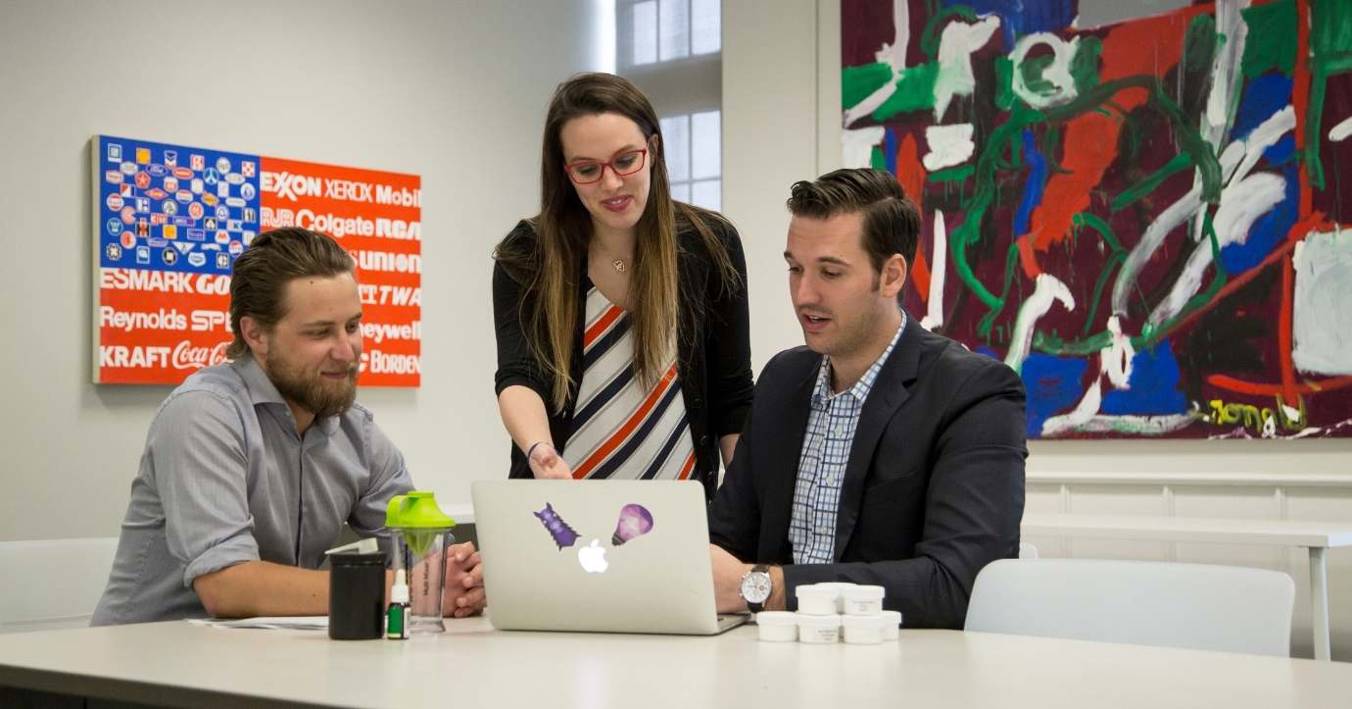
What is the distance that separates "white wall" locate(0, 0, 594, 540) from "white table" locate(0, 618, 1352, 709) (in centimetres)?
236

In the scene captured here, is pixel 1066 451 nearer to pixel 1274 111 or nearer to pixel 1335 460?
pixel 1335 460

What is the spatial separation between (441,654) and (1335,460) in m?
3.13

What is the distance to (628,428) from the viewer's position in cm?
249

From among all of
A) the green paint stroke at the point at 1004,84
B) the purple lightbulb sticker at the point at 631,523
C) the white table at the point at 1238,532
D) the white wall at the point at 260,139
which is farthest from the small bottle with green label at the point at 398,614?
the green paint stroke at the point at 1004,84

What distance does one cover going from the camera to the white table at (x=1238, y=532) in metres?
3.25

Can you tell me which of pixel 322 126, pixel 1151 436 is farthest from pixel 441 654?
pixel 322 126

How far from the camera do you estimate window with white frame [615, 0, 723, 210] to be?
5410 millimetres

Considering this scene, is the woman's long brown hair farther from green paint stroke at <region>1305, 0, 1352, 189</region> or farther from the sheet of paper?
green paint stroke at <region>1305, 0, 1352, 189</region>

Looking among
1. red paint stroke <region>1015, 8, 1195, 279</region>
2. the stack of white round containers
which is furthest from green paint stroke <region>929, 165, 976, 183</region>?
the stack of white round containers

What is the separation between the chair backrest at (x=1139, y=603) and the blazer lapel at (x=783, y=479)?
1.32 feet

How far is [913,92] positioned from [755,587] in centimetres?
321

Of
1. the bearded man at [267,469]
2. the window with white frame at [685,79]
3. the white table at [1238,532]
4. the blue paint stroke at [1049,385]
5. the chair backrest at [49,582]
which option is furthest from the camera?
the window with white frame at [685,79]

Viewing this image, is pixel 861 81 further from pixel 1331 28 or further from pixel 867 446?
pixel 867 446

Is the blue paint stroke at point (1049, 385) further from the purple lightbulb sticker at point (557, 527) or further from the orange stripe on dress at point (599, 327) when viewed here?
the purple lightbulb sticker at point (557, 527)
